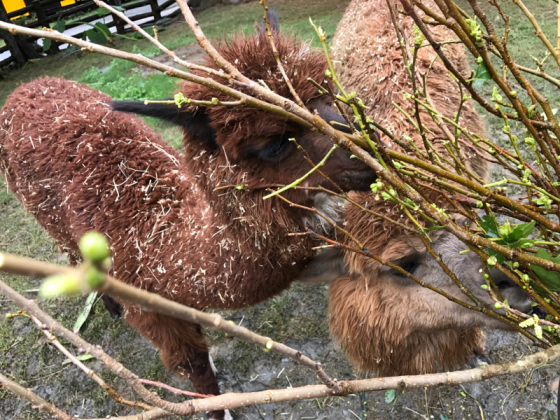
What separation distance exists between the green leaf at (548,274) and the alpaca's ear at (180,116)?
1.19 m

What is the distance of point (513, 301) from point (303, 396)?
1.00m

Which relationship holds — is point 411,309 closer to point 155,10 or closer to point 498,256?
point 498,256

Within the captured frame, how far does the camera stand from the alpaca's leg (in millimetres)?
2305

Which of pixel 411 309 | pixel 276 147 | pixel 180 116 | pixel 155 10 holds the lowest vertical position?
pixel 411 309

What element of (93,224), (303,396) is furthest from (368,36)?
(303,396)

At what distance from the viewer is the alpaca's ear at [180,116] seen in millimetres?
1479

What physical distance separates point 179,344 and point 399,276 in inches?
54.2

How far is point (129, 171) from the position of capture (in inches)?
89.4

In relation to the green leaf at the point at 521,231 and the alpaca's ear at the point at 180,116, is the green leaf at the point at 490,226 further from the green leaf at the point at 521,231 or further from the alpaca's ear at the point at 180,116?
the alpaca's ear at the point at 180,116

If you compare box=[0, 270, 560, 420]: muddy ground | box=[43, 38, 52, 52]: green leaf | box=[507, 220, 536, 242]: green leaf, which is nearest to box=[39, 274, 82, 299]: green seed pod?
box=[507, 220, 536, 242]: green leaf

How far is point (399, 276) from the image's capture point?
1.80 m

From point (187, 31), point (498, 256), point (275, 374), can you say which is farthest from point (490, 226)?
point (187, 31)

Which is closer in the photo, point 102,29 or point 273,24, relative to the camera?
point 273,24

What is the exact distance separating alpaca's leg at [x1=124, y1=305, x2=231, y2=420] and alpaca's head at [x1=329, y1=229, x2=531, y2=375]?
0.87 metres
